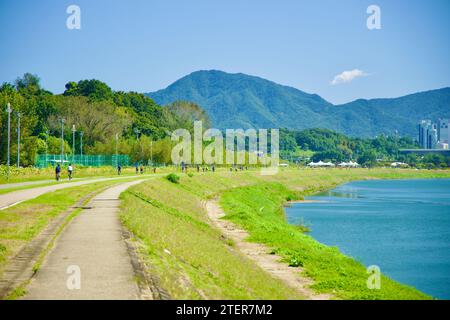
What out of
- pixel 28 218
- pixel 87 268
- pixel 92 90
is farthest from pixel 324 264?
pixel 92 90

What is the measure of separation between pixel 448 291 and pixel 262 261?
761cm

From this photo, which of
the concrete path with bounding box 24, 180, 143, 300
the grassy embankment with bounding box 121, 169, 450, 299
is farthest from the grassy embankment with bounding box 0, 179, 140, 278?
the grassy embankment with bounding box 121, 169, 450, 299

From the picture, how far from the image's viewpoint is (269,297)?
16031 mm

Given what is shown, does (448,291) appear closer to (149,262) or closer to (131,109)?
(149,262)

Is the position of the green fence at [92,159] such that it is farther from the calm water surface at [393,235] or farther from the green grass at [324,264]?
the green grass at [324,264]

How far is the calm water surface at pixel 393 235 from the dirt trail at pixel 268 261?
5.73m

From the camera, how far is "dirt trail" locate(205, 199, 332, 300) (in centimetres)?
2027

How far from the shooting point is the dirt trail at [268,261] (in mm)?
20266

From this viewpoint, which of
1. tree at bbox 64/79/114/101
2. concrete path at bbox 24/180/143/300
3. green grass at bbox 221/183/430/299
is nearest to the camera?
concrete path at bbox 24/180/143/300

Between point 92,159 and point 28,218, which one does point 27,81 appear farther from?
point 28,218

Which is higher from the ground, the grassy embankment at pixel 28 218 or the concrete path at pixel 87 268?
the grassy embankment at pixel 28 218

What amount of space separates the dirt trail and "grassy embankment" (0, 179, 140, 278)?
318 inches

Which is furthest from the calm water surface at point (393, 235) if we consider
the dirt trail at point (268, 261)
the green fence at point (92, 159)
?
the green fence at point (92, 159)

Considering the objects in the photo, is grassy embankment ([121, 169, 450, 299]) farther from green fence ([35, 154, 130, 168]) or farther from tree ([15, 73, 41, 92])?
tree ([15, 73, 41, 92])
